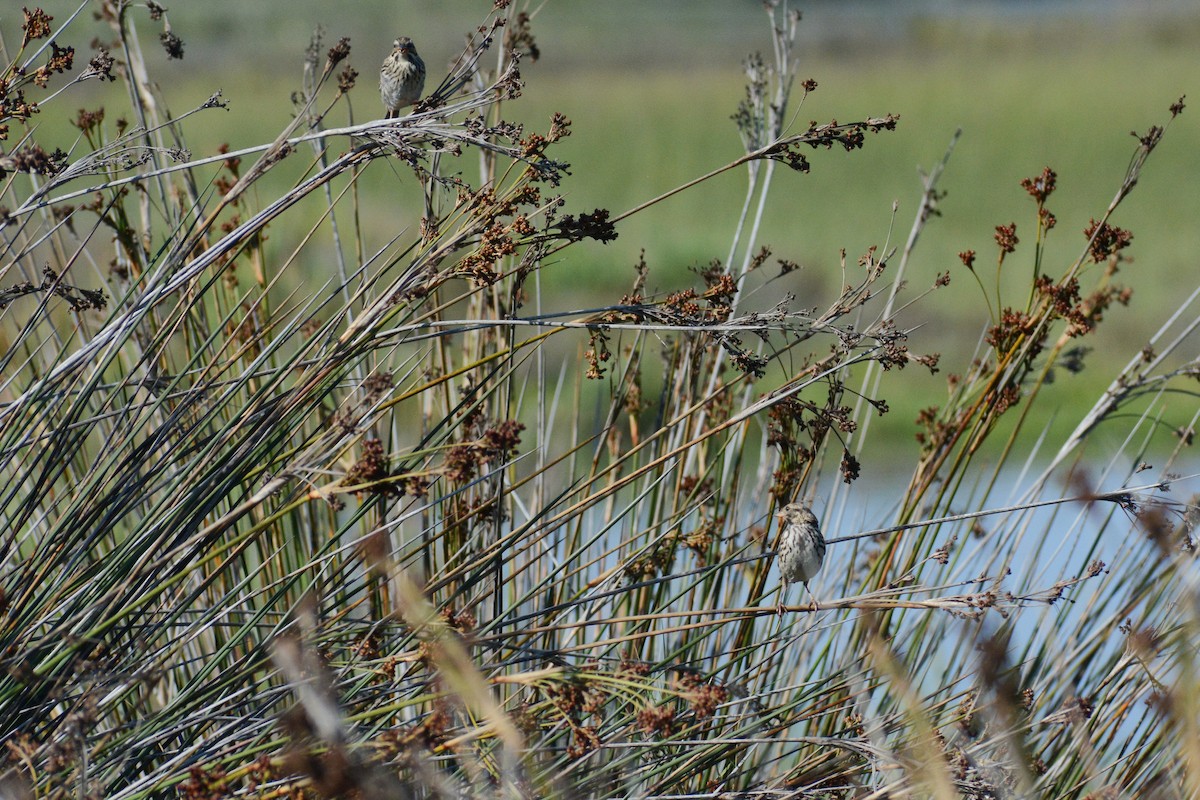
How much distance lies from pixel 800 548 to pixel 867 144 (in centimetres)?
914

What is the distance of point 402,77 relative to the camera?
1.47 m

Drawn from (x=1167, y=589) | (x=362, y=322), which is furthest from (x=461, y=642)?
(x=1167, y=589)

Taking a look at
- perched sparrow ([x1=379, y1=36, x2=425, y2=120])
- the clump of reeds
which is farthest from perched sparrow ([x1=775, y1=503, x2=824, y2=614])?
perched sparrow ([x1=379, y1=36, x2=425, y2=120])

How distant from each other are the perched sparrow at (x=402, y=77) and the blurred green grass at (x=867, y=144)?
16.0ft

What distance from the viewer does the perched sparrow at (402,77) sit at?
4.83 ft

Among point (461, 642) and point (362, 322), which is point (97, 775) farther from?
point (362, 322)

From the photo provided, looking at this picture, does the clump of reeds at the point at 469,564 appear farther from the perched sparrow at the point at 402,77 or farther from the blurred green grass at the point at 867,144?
the blurred green grass at the point at 867,144

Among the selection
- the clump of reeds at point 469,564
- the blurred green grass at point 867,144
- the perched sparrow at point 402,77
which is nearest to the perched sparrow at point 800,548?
the clump of reeds at point 469,564

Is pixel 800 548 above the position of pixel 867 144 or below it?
below

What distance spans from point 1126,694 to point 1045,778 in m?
0.27

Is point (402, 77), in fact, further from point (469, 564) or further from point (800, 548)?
point (800, 548)

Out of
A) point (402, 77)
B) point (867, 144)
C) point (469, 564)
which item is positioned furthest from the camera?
point (867, 144)

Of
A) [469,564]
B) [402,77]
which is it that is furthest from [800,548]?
[402,77]

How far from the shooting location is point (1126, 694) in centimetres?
162
